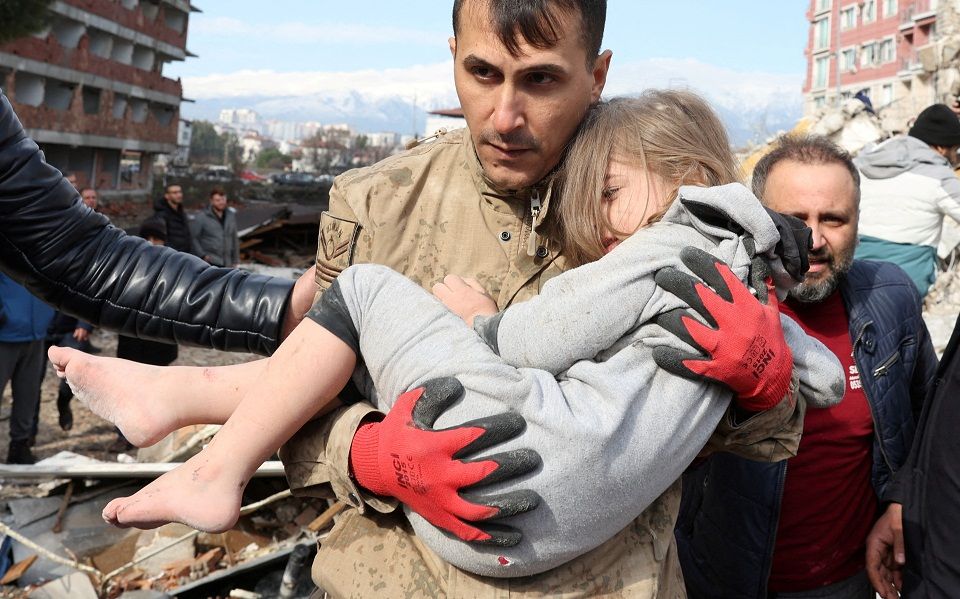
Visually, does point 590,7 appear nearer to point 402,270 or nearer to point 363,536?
point 402,270

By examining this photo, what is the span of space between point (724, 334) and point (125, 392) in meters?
1.35

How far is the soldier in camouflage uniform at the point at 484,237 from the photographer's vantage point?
1678 millimetres

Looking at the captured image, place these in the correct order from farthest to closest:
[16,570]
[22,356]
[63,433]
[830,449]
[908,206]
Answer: [63,433] < [22,356] < [908,206] < [16,570] < [830,449]

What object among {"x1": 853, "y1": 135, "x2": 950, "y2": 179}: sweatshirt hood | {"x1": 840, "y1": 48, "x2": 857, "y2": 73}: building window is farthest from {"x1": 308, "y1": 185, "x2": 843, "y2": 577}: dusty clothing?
{"x1": 840, "y1": 48, "x2": 857, "y2": 73}: building window

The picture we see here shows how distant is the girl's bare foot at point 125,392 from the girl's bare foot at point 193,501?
7.1 inches

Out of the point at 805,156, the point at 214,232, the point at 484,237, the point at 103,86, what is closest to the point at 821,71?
the point at 103,86

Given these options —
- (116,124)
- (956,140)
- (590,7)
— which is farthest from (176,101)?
(590,7)

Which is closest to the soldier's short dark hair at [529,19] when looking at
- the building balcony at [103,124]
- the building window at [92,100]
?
the building balcony at [103,124]

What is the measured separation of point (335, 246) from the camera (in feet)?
6.73

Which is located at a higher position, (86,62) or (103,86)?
(86,62)

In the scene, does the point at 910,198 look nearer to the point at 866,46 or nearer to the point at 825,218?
the point at 825,218

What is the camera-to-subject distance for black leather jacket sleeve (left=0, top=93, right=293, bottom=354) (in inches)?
89.2

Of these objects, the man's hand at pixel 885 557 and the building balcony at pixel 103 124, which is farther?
the building balcony at pixel 103 124

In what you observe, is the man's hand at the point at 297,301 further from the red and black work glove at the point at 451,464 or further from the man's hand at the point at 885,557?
the man's hand at the point at 885,557
